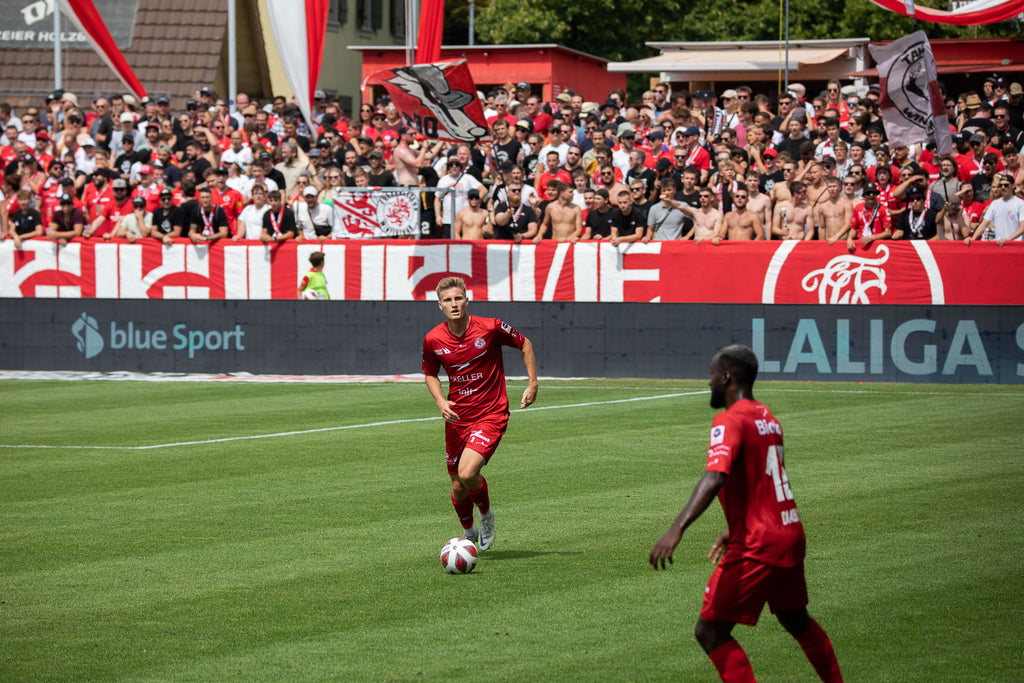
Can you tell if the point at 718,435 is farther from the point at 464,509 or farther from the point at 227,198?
the point at 227,198

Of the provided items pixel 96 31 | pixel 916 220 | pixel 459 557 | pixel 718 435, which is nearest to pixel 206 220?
pixel 96 31

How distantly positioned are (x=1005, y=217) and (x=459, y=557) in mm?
14185

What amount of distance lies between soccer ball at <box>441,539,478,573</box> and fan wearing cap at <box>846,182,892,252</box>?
13385 mm

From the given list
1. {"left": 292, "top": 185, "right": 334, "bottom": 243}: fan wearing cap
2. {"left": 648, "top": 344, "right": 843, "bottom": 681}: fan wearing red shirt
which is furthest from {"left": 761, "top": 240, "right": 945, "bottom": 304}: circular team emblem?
{"left": 648, "top": 344, "right": 843, "bottom": 681}: fan wearing red shirt

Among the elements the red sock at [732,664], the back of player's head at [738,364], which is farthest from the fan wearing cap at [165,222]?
the red sock at [732,664]

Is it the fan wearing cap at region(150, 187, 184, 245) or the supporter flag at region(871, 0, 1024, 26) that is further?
the fan wearing cap at region(150, 187, 184, 245)

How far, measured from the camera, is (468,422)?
10.1 metres

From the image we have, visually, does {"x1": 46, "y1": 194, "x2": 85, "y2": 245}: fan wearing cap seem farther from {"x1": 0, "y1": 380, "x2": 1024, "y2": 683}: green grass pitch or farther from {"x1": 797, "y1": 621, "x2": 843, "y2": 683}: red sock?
{"x1": 797, "y1": 621, "x2": 843, "y2": 683}: red sock

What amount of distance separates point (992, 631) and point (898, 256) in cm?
1409

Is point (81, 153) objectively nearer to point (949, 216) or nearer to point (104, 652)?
point (949, 216)

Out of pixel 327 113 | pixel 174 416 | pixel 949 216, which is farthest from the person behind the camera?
pixel 327 113

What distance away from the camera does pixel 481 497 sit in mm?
9930

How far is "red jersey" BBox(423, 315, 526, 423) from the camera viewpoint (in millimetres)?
10141

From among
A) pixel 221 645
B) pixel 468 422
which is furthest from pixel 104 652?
pixel 468 422
